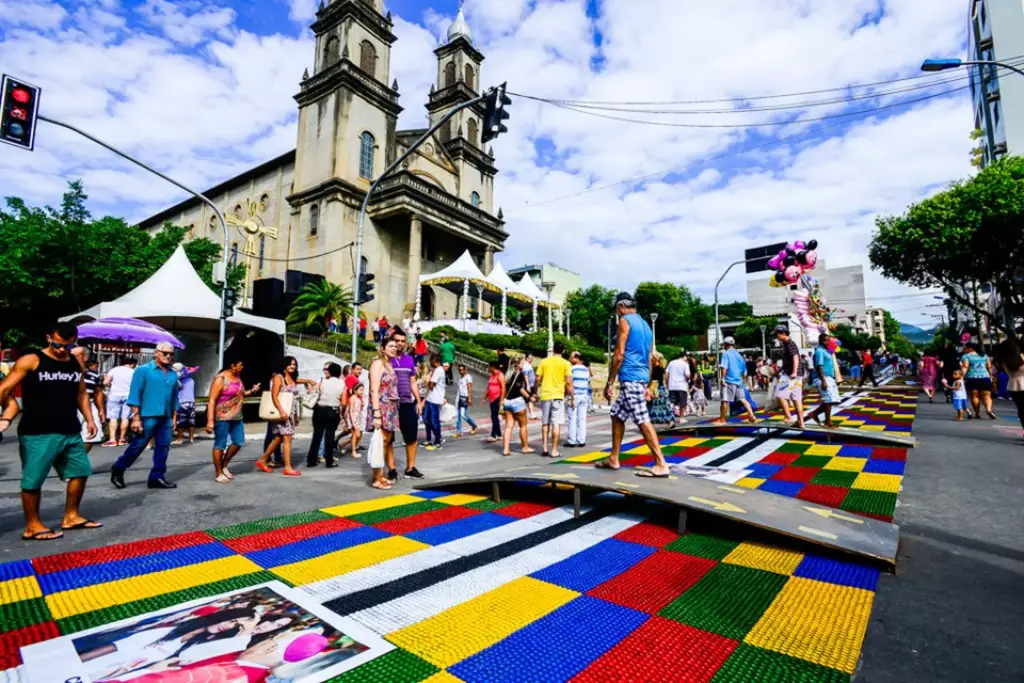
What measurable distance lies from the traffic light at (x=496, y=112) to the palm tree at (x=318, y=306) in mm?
19755

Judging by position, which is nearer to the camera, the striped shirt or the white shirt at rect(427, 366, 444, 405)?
the striped shirt

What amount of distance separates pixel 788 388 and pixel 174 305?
1644 cm

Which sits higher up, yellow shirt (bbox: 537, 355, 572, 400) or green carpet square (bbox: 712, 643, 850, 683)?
yellow shirt (bbox: 537, 355, 572, 400)

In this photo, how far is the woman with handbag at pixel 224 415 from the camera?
6.51 meters

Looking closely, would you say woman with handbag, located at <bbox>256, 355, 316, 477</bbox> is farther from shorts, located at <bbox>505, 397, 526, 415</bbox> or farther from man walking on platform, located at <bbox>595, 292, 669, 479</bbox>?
man walking on platform, located at <bbox>595, 292, 669, 479</bbox>

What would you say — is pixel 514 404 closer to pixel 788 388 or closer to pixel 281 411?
pixel 281 411

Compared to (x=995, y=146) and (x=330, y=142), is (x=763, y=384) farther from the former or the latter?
(x=330, y=142)

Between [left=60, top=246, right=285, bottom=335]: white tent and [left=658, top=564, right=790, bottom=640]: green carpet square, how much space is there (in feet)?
47.7

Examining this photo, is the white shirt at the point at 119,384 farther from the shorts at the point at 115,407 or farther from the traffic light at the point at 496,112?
the traffic light at the point at 496,112

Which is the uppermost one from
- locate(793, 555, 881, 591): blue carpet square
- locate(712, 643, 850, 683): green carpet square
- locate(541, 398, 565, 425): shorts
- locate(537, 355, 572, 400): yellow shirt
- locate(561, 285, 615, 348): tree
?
locate(561, 285, 615, 348): tree

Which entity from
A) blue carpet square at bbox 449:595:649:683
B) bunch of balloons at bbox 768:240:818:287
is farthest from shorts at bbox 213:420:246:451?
bunch of balloons at bbox 768:240:818:287

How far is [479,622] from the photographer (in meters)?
2.57

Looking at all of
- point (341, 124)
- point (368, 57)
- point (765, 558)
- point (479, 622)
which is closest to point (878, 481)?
point (765, 558)

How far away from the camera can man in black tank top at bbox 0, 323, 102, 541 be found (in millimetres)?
3998
